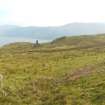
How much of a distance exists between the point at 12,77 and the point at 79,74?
8.87m

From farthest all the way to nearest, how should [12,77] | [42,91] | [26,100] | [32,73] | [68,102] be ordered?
[32,73] → [12,77] → [42,91] → [26,100] → [68,102]

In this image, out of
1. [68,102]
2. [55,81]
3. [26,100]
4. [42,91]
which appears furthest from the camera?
[55,81]

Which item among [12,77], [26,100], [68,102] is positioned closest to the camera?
[68,102]

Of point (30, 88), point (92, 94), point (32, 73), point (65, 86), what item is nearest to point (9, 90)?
point (30, 88)

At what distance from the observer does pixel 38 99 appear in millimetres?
32000

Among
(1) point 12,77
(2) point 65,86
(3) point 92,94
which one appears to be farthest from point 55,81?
(3) point 92,94

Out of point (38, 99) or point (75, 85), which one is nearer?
point (38, 99)

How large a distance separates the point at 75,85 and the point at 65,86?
1.13m

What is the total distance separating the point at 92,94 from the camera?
3212 centimetres

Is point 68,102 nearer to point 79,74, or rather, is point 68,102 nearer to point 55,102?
point 55,102

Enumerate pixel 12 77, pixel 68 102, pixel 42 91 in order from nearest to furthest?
pixel 68 102
pixel 42 91
pixel 12 77

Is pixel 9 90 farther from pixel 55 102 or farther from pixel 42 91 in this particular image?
pixel 55 102

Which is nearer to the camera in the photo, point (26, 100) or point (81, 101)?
point (81, 101)

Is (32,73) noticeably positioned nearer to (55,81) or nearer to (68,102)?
(55,81)
